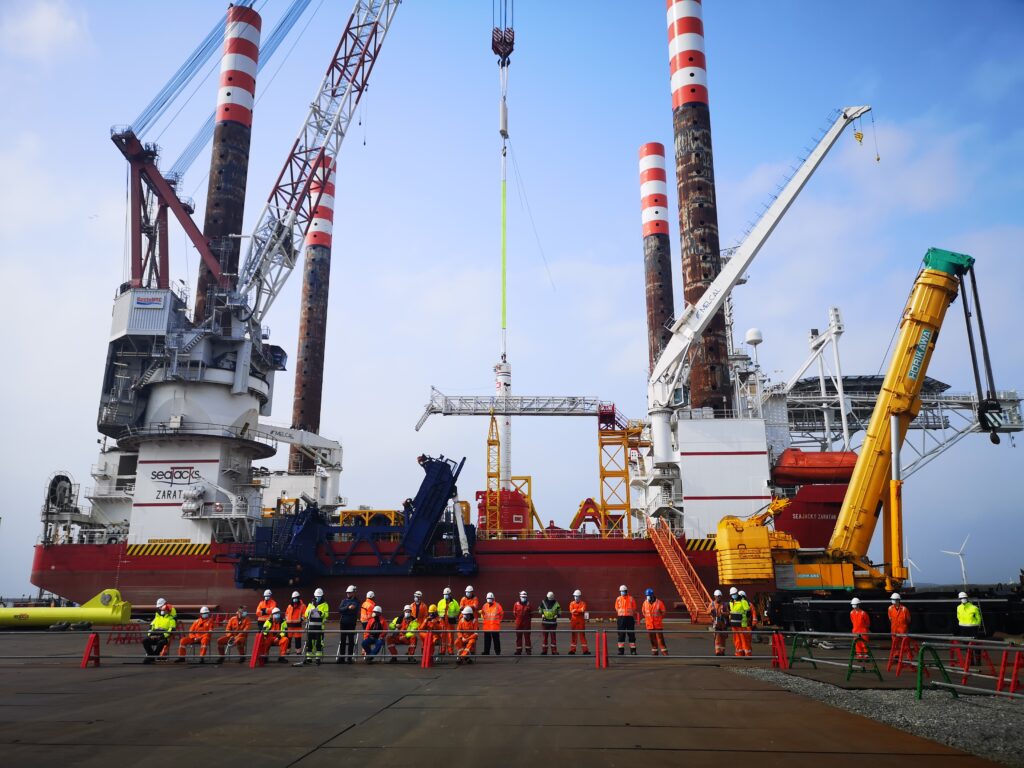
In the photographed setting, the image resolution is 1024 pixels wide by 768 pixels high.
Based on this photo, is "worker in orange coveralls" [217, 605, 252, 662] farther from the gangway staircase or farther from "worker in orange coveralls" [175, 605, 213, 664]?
the gangway staircase

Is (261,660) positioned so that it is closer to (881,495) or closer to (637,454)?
(881,495)

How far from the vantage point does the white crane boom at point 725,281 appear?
3044cm

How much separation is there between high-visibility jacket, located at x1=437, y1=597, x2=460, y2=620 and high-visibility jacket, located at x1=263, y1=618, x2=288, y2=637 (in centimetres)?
350

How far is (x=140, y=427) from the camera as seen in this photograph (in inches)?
1314

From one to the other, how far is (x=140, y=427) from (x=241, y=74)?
2472 centimetres

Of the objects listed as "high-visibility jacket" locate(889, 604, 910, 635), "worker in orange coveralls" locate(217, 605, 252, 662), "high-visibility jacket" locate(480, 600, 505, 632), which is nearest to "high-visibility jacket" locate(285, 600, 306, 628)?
"worker in orange coveralls" locate(217, 605, 252, 662)

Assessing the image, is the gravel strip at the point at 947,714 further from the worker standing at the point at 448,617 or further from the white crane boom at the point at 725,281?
the white crane boom at the point at 725,281

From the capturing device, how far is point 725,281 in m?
30.4

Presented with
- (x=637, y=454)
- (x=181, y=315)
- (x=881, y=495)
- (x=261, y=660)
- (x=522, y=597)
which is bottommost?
(x=261, y=660)

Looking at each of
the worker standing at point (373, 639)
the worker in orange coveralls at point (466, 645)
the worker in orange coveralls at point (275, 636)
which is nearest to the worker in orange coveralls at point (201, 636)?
the worker in orange coveralls at point (275, 636)

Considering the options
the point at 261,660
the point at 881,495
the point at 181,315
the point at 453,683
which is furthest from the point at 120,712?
the point at 181,315

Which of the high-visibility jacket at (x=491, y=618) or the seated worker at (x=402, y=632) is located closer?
the seated worker at (x=402, y=632)

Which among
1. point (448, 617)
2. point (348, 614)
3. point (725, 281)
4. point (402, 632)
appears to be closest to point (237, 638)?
point (348, 614)

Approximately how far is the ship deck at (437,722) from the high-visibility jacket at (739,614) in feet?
8.26
